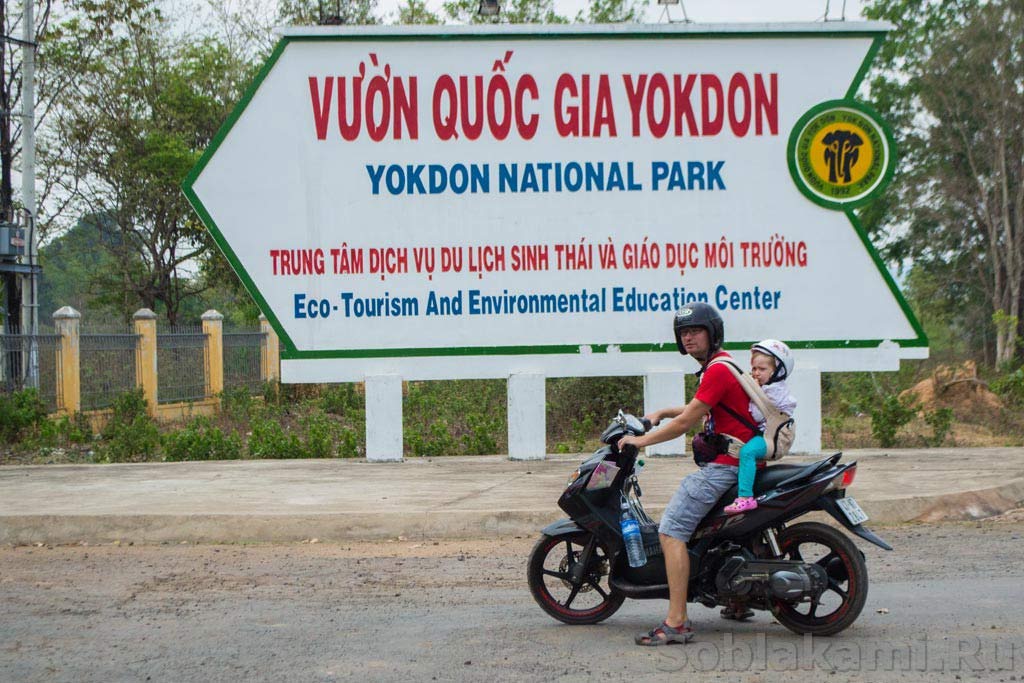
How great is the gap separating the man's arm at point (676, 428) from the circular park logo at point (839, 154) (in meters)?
6.20

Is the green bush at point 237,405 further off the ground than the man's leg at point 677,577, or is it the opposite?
the green bush at point 237,405

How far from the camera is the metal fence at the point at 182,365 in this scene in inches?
923

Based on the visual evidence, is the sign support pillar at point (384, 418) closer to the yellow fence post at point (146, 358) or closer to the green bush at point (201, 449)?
the green bush at point (201, 449)

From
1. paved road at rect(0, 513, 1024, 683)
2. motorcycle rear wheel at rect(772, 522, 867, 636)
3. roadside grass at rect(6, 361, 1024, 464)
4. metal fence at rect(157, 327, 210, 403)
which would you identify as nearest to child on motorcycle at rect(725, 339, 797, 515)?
motorcycle rear wheel at rect(772, 522, 867, 636)

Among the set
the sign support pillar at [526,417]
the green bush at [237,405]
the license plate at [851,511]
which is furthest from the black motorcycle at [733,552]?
the green bush at [237,405]

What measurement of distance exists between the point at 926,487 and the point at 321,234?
19.4 ft

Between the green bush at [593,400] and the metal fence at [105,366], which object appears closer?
the green bush at [593,400]

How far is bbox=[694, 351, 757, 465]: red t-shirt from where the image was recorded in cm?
568

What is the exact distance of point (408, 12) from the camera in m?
34.7

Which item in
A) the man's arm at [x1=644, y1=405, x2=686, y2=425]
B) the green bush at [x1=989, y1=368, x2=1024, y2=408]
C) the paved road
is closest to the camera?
the paved road

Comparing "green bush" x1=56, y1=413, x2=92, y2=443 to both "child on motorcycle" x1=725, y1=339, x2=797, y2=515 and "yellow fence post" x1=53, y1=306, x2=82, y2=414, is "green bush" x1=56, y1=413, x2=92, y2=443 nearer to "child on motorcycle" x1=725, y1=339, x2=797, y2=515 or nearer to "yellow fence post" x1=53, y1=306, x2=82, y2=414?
"yellow fence post" x1=53, y1=306, x2=82, y2=414

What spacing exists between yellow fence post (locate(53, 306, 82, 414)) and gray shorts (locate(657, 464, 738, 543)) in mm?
16957

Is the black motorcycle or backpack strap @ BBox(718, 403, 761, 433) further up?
backpack strap @ BBox(718, 403, 761, 433)

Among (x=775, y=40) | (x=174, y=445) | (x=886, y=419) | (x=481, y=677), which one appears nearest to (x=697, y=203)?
(x=775, y=40)
